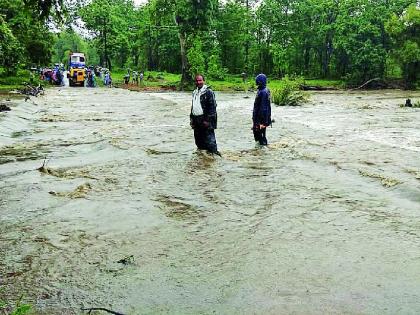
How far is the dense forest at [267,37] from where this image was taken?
174ft

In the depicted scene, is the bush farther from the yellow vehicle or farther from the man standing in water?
the yellow vehicle

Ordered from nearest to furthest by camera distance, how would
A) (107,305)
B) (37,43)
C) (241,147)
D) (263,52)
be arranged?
(107,305)
(241,147)
(37,43)
(263,52)

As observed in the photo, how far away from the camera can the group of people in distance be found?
1081cm

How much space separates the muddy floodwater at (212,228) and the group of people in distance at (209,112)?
1.62 feet

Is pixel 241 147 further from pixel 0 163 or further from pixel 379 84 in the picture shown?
pixel 379 84

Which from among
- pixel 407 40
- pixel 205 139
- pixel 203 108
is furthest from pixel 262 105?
pixel 407 40

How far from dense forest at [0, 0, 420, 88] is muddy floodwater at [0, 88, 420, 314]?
38044 mm

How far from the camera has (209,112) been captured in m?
10.9

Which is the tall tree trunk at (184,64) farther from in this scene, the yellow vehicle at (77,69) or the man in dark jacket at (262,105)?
the man in dark jacket at (262,105)

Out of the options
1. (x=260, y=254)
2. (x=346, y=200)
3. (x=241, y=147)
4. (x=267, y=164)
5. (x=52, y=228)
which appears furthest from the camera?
(x=241, y=147)

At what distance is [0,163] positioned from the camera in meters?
11.8

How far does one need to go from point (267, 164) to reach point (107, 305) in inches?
291

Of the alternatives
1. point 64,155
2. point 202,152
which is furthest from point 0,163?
point 202,152

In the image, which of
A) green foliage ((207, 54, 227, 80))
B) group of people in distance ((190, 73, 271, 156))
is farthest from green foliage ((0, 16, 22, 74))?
green foliage ((207, 54, 227, 80))
